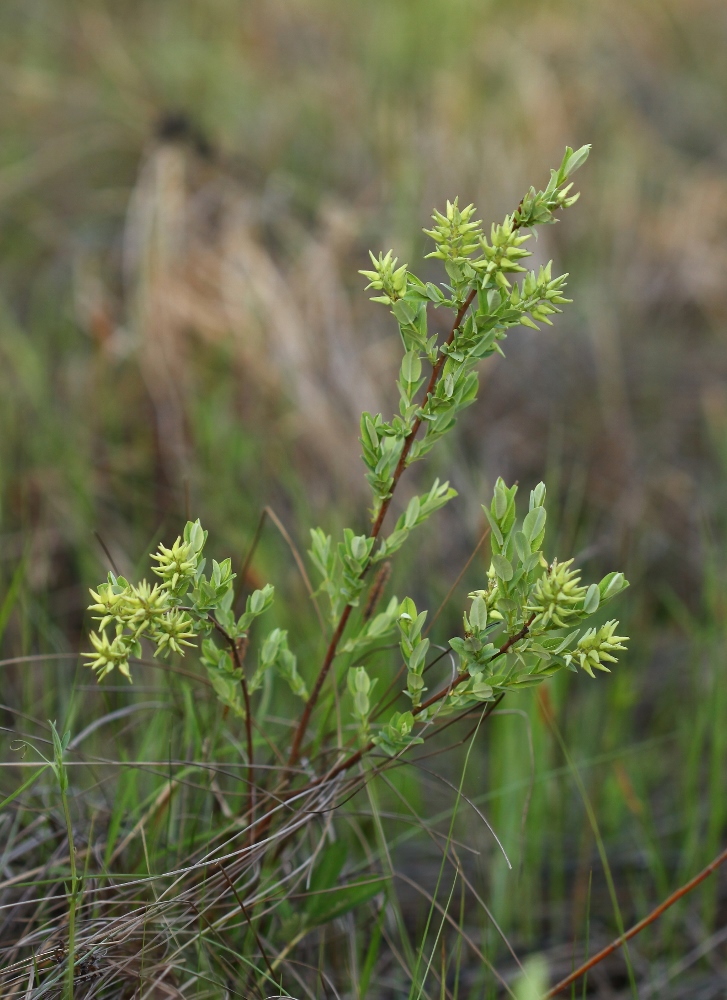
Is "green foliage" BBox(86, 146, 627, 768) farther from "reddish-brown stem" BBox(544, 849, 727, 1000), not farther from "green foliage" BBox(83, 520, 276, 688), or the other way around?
"reddish-brown stem" BBox(544, 849, 727, 1000)

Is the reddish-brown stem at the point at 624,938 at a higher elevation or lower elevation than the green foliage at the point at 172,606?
lower

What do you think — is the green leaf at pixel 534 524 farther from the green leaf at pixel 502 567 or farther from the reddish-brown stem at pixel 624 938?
the reddish-brown stem at pixel 624 938

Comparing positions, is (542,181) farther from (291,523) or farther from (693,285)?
(291,523)

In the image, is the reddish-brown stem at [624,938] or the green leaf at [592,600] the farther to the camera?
the reddish-brown stem at [624,938]

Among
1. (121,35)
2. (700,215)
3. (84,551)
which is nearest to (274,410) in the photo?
(84,551)

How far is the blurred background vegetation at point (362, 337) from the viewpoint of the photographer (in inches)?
58.6

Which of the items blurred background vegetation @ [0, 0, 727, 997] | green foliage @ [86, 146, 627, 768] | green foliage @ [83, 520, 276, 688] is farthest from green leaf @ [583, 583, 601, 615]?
blurred background vegetation @ [0, 0, 727, 997]

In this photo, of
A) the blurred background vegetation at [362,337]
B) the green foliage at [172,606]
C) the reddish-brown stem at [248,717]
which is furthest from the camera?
the blurred background vegetation at [362,337]

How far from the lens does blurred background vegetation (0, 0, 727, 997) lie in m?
1.49

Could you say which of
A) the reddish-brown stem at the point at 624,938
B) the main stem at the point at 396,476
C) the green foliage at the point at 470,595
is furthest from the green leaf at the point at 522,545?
the reddish-brown stem at the point at 624,938

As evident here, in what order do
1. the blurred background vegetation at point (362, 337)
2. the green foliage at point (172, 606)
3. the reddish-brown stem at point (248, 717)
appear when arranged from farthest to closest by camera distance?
the blurred background vegetation at point (362, 337), the reddish-brown stem at point (248, 717), the green foliage at point (172, 606)

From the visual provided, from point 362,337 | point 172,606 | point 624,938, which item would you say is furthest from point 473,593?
point 362,337

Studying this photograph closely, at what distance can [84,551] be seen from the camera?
67.4 inches

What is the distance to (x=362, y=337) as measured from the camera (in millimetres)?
2410
